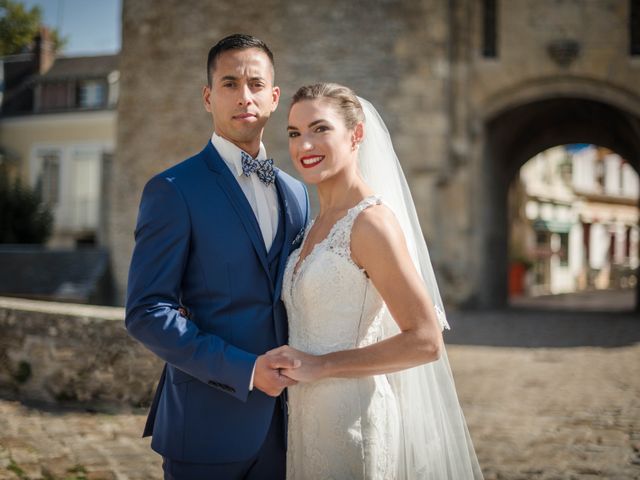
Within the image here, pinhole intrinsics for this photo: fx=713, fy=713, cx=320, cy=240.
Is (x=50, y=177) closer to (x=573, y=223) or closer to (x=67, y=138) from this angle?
(x=67, y=138)

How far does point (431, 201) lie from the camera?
12117 millimetres

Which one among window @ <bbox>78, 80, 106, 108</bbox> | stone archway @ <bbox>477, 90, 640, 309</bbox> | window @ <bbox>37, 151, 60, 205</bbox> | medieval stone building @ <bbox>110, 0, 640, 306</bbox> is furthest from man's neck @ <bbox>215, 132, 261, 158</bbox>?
window @ <bbox>37, 151, 60, 205</bbox>

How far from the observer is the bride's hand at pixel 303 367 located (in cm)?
186

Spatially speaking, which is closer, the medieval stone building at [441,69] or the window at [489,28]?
the medieval stone building at [441,69]

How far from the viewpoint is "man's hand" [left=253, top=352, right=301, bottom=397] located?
72.0 inches

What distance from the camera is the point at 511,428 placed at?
4852 mm

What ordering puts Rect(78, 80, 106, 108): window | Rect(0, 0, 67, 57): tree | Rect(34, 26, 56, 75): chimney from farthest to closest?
Rect(34, 26, 56, 75): chimney
Rect(78, 80, 106, 108): window
Rect(0, 0, 67, 57): tree

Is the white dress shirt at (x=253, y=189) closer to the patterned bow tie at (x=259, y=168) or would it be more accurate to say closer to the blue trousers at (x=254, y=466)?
the patterned bow tie at (x=259, y=168)

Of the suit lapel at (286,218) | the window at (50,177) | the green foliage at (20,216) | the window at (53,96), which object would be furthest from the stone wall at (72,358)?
the window at (53,96)

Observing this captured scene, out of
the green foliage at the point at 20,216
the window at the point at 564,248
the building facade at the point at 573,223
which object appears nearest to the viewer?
the green foliage at the point at 20,216

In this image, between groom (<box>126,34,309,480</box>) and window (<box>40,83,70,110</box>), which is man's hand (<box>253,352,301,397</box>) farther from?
window (<box>40,83,70,110</box>)

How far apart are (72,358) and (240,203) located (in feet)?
11.3

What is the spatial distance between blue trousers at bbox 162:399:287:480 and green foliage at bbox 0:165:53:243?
1701 centimetres

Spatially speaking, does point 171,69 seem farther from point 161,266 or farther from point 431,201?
point 161,266
